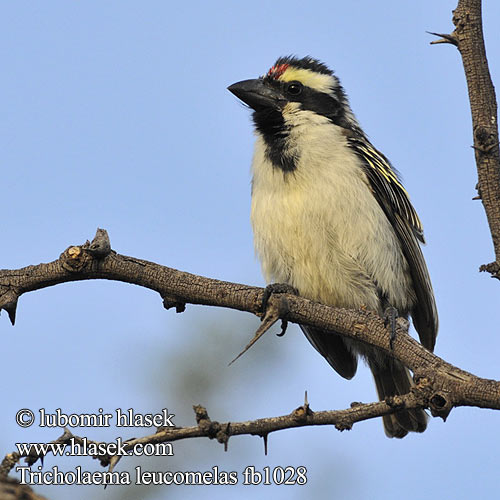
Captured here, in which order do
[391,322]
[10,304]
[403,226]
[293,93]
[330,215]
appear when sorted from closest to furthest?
[10,304], [391,322], [330,215], [403,226], [293,93]

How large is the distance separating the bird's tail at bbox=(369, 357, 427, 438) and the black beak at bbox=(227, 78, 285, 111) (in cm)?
215

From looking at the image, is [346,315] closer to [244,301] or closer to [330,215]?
[244,301]

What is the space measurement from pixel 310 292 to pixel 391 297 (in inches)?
22.4

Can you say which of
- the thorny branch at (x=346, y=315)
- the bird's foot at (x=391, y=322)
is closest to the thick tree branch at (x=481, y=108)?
the thorny branch at (x=346, y=315)

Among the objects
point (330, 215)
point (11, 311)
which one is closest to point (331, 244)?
point (330, 215)

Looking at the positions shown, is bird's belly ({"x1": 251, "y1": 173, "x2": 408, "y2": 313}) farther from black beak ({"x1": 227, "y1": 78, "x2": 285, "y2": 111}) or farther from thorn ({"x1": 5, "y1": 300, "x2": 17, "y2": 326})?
Result: thorn ({"x1": 5, "y1": 300, "x2": 17, "y2": 326})

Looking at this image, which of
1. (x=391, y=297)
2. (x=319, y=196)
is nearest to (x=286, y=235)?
(x=319, y=196)

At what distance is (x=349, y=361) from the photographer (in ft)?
21.0

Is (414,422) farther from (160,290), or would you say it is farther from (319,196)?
(160,290)

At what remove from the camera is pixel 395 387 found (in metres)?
6.36

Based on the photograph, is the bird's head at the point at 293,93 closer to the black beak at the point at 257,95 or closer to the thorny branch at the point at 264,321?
the black beak at the point at 257,95

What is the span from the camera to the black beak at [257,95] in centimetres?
600

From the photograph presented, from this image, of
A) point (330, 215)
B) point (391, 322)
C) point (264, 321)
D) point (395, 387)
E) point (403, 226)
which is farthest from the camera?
point (395, 387)

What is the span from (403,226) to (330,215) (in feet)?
2.47
